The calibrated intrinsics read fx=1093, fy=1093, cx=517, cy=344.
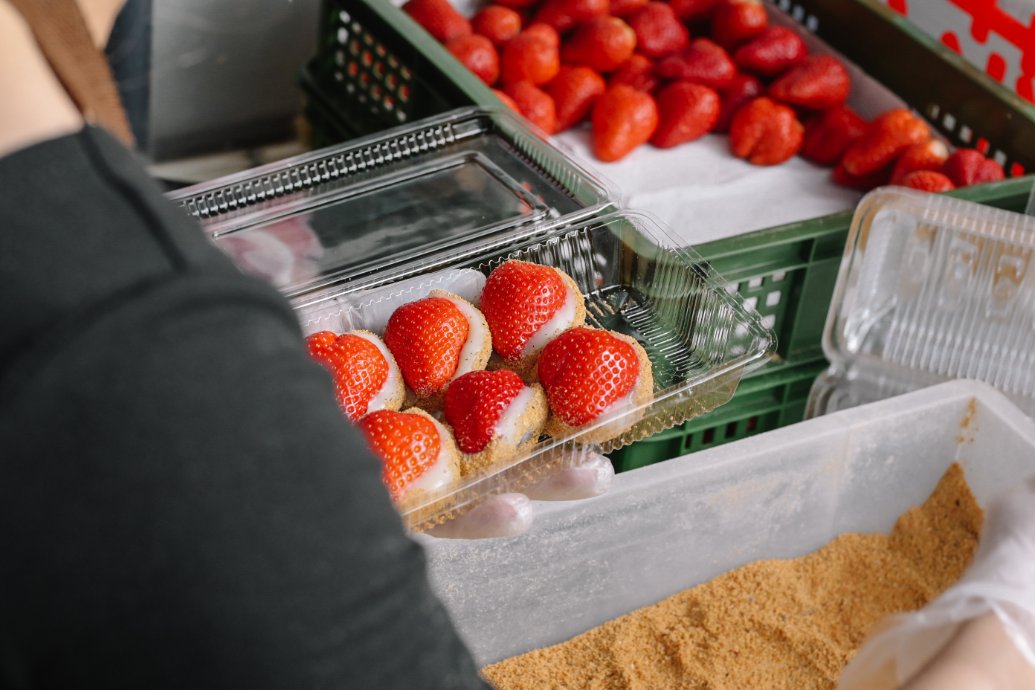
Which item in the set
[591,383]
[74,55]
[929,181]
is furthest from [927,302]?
[74,55]

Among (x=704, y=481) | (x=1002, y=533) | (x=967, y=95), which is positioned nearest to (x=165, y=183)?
(x=704, y=481)

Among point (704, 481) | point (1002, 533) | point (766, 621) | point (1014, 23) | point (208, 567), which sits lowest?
point (766, 621)

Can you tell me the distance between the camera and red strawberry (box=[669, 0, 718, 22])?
172 cm

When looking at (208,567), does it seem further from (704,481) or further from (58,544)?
(704,481)

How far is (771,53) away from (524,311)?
81cm

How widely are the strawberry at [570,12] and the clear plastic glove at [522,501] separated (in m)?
0.90

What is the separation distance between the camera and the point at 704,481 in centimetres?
110

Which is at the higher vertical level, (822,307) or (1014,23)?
(1014,23)

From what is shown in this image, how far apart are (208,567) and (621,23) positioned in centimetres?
136

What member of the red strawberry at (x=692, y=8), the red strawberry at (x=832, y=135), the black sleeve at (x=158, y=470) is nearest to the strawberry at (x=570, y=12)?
the red strawberry at (x=692, y=8)

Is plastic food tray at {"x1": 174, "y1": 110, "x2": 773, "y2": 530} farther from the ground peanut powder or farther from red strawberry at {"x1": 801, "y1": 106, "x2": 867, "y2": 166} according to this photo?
red strawberry at {"x1": 801, "y1": 106, "x2": 867, "y2": 166}

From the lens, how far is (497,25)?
5.31ft

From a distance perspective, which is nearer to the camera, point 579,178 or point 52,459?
point 52,459

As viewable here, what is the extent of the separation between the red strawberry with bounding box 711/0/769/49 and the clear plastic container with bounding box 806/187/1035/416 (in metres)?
0.60
